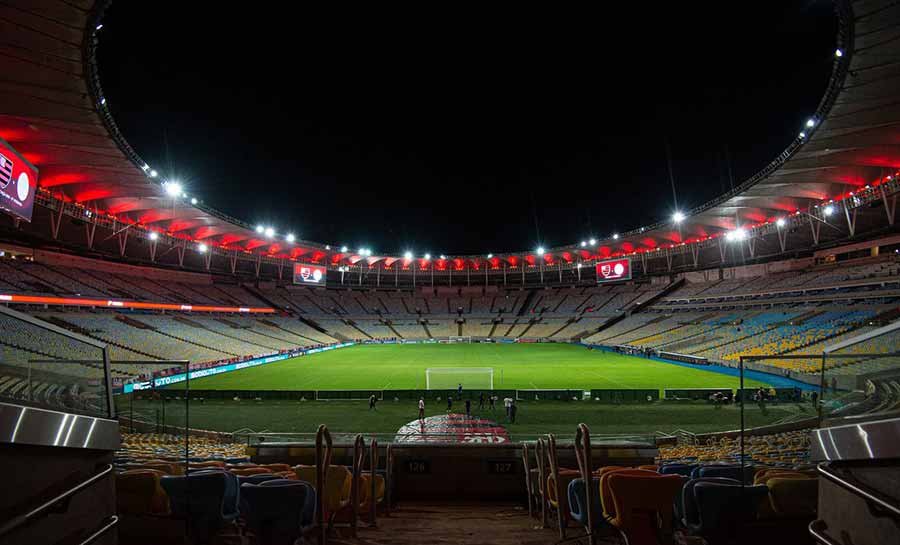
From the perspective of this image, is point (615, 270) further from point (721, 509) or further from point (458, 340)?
point (721, 509)

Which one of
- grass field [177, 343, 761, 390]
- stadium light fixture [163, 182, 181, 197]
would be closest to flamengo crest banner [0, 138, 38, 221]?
grass field [177, 343, 761, 390]

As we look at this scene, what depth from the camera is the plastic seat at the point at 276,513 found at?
3217 millimetres

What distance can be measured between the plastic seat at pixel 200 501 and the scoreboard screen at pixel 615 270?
50693 mm

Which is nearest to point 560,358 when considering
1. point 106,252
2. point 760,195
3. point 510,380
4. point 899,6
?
point 510,380

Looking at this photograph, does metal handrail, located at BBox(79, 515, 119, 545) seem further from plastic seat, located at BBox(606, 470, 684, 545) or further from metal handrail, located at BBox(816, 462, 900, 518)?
metal handrail, located at BBox(816, 462, 900, 518)

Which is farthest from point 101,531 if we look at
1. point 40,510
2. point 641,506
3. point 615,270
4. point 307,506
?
point 615,270

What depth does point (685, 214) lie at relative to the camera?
45375 millimetres

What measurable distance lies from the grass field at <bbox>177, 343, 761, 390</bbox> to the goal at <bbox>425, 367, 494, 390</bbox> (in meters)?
0.66

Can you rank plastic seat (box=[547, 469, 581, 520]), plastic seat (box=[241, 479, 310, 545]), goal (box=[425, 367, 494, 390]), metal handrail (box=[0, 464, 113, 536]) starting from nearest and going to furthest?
metal handrail (box=[0, 464, 113, 536]), plastic seat (box=[241, 479, 310, 545]), plastic seat (box=[547, 469, 581, 520]), goal (box=[425, 367, 494, 390])

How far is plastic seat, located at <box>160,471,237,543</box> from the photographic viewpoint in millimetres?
3557

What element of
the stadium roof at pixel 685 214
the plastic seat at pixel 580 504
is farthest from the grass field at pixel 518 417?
the stadium roof at pixel 685 214

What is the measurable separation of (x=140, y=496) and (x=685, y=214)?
49996 millimetres

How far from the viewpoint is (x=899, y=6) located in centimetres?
1449

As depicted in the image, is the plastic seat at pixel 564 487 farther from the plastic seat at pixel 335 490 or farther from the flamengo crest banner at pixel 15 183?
the flamengo crest banner at pixel 15 183
